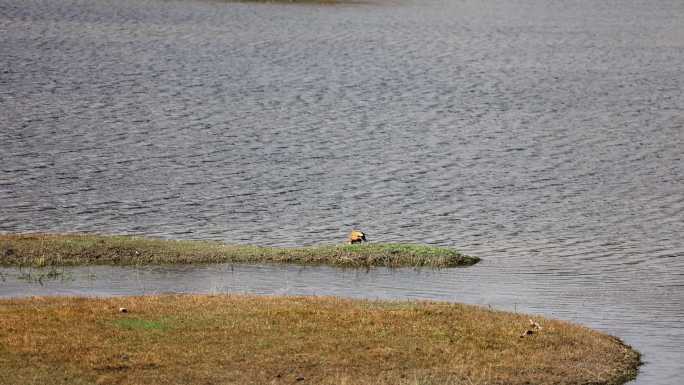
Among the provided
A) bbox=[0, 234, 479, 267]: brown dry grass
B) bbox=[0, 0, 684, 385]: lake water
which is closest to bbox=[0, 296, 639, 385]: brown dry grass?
bbox=[0, 0, 684, 385]: lake water

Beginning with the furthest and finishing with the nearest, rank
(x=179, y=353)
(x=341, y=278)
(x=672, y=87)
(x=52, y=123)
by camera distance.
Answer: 1. (x=672, y=87)
2. (x=52, y=123)
3. (x=341, y=278)
4. (x=179, y=353)

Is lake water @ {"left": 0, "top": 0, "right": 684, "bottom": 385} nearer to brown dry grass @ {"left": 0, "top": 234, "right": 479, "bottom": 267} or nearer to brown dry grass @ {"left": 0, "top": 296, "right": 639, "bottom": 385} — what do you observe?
brown dry grass @ {"left": 0, "top": 234, "right": 479, "bottom": 267}

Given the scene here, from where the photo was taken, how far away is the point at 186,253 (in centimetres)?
3036

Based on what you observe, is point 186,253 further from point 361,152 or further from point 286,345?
point 361,152

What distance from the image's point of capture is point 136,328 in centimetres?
2162

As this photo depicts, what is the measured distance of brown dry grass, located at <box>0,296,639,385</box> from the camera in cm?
1930

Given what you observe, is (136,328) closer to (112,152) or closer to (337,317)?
(337,317)

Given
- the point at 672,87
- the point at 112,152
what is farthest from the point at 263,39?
the point at 112,152

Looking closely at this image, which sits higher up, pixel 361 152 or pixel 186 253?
pixel 186 253

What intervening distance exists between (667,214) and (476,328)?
57.9ft

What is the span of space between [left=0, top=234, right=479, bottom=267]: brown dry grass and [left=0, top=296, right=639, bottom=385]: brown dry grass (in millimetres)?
4920

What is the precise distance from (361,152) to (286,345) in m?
29.6

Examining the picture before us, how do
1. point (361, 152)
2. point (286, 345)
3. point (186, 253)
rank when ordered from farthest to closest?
point (361, 152)
point (186, 253)
point (286, 345)

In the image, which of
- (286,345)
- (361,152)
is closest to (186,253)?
(286,345)
